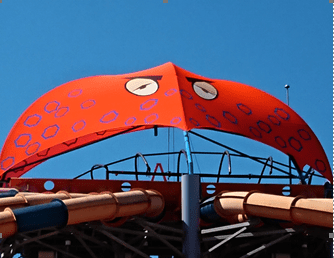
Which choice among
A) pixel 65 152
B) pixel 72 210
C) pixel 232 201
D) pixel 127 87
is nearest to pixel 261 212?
pixel 232 201

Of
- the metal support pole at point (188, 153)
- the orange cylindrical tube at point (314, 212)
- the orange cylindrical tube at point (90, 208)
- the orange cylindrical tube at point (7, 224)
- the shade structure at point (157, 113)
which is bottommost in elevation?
the orange cylindrical tube at point (7, 224)

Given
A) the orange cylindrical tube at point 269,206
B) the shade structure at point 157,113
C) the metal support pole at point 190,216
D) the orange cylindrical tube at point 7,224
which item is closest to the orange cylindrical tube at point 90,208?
the orange cylindrical tube at point 7,224

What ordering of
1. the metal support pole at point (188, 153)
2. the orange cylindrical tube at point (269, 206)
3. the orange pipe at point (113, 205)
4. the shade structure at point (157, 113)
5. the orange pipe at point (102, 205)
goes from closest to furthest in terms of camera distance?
the orange pipe at point (102, 205) < the orange pipe at point (113, 205) < the orange cylindrical tube at point (269, 206) < the metal support pole at point (188, 153) < the shade structure at point (157, 113)

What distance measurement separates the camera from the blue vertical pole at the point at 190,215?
2222 cm

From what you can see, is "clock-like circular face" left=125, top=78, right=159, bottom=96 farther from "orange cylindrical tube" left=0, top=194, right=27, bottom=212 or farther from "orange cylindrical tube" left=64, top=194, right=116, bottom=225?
"orange cylindrical tube" left=0, top=194, right=27, bottom=212

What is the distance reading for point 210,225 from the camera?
981 inches

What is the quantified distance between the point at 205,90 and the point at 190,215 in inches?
336

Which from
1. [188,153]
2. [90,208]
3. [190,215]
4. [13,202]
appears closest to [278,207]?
[190,215]

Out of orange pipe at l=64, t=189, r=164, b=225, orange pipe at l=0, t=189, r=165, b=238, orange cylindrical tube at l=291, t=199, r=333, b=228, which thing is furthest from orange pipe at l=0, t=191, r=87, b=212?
orange cylindrical tube at l=291, t=199, r=333, b=228

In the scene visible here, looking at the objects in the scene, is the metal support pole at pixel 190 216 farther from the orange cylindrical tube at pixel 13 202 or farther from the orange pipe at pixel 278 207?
the orange cylindrical tube at pixel 13 202

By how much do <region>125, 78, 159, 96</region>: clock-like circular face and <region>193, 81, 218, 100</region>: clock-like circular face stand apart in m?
2.06

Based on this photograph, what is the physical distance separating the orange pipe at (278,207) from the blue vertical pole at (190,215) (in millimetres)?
912

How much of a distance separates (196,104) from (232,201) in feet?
21.4

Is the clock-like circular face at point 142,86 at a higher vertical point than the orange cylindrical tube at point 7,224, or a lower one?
higher
